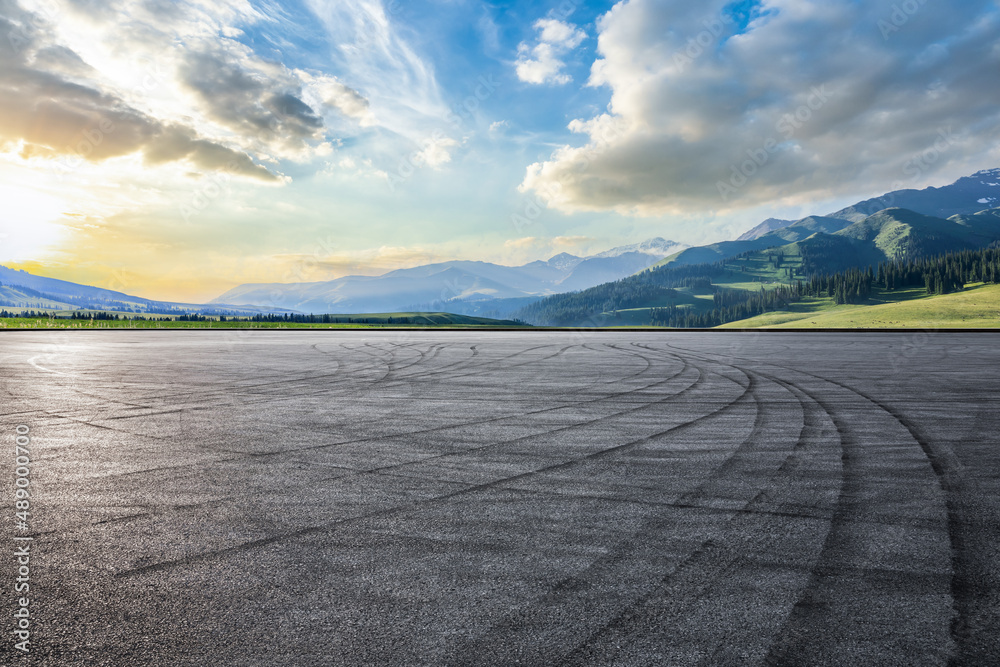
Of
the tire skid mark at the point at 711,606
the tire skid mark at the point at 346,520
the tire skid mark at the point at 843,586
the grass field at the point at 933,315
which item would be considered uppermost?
the grass field at the point at 933,315

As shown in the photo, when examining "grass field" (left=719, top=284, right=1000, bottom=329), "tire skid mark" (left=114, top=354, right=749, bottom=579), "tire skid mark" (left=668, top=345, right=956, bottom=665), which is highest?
"grass field" (left=719, top=284, right=1000, bottom=329)

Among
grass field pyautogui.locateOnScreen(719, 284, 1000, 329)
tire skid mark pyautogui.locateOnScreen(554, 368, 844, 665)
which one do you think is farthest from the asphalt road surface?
grass field pyautogui.locateOnScreen(719, 284, 1000, 329)

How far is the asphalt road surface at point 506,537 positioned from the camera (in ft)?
10.9

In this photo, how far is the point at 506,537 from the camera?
4.89 metres

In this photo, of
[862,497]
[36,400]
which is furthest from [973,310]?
[36,400]

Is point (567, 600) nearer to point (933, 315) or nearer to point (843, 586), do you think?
point (843, 586)

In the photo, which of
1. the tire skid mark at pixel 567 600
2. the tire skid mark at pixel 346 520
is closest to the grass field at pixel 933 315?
the tire skid mark at pixel 346 520

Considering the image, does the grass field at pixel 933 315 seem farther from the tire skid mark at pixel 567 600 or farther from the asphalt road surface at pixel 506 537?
the tire skid mark at pixel 567 600

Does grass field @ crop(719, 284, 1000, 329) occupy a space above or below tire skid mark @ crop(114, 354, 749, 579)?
above

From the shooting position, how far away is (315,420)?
1055cm

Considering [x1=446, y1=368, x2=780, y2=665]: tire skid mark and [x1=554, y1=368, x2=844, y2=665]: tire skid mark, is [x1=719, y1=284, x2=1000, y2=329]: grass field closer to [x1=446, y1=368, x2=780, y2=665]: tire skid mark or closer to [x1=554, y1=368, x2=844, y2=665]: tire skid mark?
[x1=554, y1=368, x2=844, y2=665]: tire skid mark

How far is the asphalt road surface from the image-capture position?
3322 millimetres

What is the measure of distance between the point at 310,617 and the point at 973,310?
146057mm

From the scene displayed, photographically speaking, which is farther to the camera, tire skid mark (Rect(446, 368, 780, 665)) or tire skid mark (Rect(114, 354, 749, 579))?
tire skid mark (Rect(114, 354, 749, 579))
